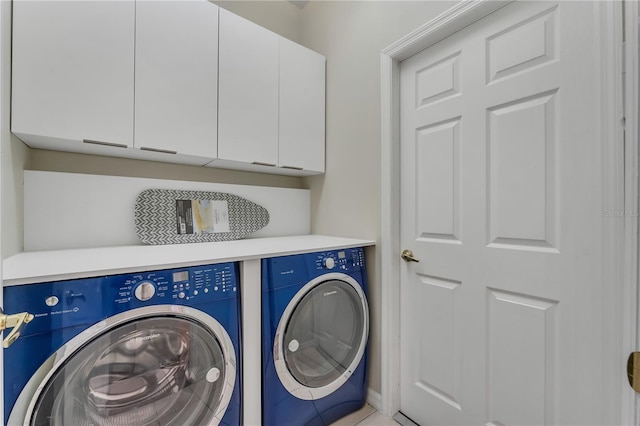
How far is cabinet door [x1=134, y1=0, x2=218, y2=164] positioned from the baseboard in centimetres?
170

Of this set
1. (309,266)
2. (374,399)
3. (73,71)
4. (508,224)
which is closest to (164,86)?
(73,71)

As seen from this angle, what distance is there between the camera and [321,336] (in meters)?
1.58

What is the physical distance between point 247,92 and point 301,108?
0.39 metres

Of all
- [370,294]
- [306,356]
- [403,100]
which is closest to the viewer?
[306,356]

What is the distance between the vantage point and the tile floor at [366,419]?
1.61 meters

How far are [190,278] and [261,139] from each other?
3.30ft

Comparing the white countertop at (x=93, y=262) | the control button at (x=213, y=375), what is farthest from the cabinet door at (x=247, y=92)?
the control button at (x=213, y=375)

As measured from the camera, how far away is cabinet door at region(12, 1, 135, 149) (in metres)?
1.17

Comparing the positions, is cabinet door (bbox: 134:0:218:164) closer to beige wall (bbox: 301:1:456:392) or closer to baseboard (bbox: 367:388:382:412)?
beige wall (bbox: 301:1:456:392)

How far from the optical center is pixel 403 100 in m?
1.67

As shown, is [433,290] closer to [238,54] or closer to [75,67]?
[238,54]

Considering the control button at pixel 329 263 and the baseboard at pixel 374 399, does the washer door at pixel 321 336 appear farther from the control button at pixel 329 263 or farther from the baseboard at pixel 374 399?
the baseboard at pixel 374 399

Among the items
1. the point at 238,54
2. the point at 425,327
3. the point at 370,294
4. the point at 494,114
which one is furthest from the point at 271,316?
the point at 238,54

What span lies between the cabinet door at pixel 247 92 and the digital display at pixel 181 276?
78 centimetres
